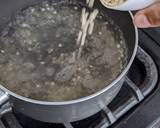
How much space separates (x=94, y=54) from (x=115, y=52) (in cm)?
4

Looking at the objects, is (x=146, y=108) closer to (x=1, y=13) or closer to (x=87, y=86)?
(x=87, y=86)

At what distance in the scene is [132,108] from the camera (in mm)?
616

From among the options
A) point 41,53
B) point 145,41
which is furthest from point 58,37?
point 145,41

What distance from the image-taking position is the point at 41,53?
2.21 feet

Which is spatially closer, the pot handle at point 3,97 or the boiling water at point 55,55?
the pot handle at point 3,97

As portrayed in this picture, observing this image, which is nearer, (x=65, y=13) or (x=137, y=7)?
(x=137, y=7)

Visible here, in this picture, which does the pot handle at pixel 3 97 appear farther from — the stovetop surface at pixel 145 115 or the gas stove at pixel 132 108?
the stovetop surface at pixel 145 115

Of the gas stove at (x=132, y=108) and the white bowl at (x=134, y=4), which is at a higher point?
the white bowl at (x=134, y=4)

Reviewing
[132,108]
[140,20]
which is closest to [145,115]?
[132,108]

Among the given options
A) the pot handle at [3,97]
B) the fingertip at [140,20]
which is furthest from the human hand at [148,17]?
the pot handle at [3,97]

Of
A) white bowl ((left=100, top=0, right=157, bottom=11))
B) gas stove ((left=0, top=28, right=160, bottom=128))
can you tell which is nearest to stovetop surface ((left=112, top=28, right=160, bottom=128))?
gas stove ((left=0, top=28, right=160, bottom=128))

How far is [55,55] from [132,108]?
177mm

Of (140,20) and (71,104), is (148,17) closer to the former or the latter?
(140,20)

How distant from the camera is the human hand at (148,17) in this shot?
58cm
